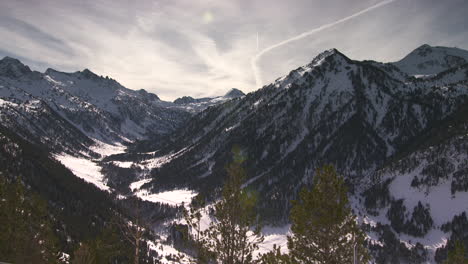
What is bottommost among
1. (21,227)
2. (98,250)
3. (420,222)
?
(98,250)

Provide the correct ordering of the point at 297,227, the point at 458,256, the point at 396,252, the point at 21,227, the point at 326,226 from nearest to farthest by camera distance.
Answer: the point at 326,226 < the point at 297,227 < the point at 21,227 < the point at 458,256 < the point at 396,252

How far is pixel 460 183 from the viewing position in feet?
642

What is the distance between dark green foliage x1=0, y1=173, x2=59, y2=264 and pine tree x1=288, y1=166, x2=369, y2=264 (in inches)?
1064

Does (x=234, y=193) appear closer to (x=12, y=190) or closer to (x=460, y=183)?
(x=12, y=190)

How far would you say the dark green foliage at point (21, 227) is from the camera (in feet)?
109

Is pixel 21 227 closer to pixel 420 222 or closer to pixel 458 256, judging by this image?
pixel 458 256

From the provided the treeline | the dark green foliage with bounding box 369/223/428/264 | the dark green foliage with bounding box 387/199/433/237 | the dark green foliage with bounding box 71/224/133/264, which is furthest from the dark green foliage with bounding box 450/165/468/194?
the treeline

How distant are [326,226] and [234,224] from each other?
7136 millimetres

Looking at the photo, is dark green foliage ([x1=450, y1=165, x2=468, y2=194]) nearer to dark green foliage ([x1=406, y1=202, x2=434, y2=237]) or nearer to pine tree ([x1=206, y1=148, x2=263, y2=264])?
dark green foliage ([x1=406, y1=202, x2=434, y2=237])

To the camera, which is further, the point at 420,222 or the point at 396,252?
the point at 420,222

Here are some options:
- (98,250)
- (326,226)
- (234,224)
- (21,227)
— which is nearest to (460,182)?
(98,250)

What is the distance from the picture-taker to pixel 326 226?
84.6ft

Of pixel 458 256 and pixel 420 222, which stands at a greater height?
pixel 420 222

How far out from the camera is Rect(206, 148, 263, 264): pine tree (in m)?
25.2
